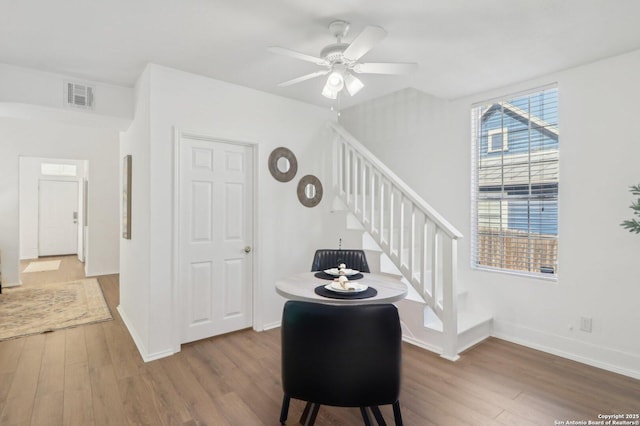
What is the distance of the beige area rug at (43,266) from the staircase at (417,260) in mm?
6746

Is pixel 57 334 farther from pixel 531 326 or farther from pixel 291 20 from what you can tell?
pixel 531 326

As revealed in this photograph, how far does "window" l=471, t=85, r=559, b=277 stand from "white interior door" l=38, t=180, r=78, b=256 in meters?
9.72

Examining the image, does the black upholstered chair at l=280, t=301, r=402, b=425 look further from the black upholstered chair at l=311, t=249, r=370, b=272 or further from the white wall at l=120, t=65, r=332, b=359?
the white wall at l=120, t=65, r=332, b=359

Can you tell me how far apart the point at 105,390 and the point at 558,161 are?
14.1 feet

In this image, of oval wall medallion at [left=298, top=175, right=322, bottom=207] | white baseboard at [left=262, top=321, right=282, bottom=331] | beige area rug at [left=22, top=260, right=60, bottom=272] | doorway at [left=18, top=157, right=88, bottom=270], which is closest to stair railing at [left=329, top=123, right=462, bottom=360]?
oval wall medallion at [left=298, top=175, right=322, bottom=207]

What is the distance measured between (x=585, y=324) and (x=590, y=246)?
27.4 inches

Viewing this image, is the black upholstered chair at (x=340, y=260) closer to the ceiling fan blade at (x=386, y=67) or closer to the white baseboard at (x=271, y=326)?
the white baseboard at (x=271, y=326)

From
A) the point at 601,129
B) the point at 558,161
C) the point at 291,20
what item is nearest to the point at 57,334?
the point at 291,20

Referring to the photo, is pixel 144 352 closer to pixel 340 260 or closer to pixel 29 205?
pixel 340 260

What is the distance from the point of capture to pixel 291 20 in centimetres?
223

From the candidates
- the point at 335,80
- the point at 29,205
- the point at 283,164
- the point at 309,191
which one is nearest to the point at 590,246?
the point at 335,80

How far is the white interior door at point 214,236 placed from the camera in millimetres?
3229

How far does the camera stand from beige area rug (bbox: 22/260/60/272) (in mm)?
6883

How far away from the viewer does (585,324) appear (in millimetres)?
2883
